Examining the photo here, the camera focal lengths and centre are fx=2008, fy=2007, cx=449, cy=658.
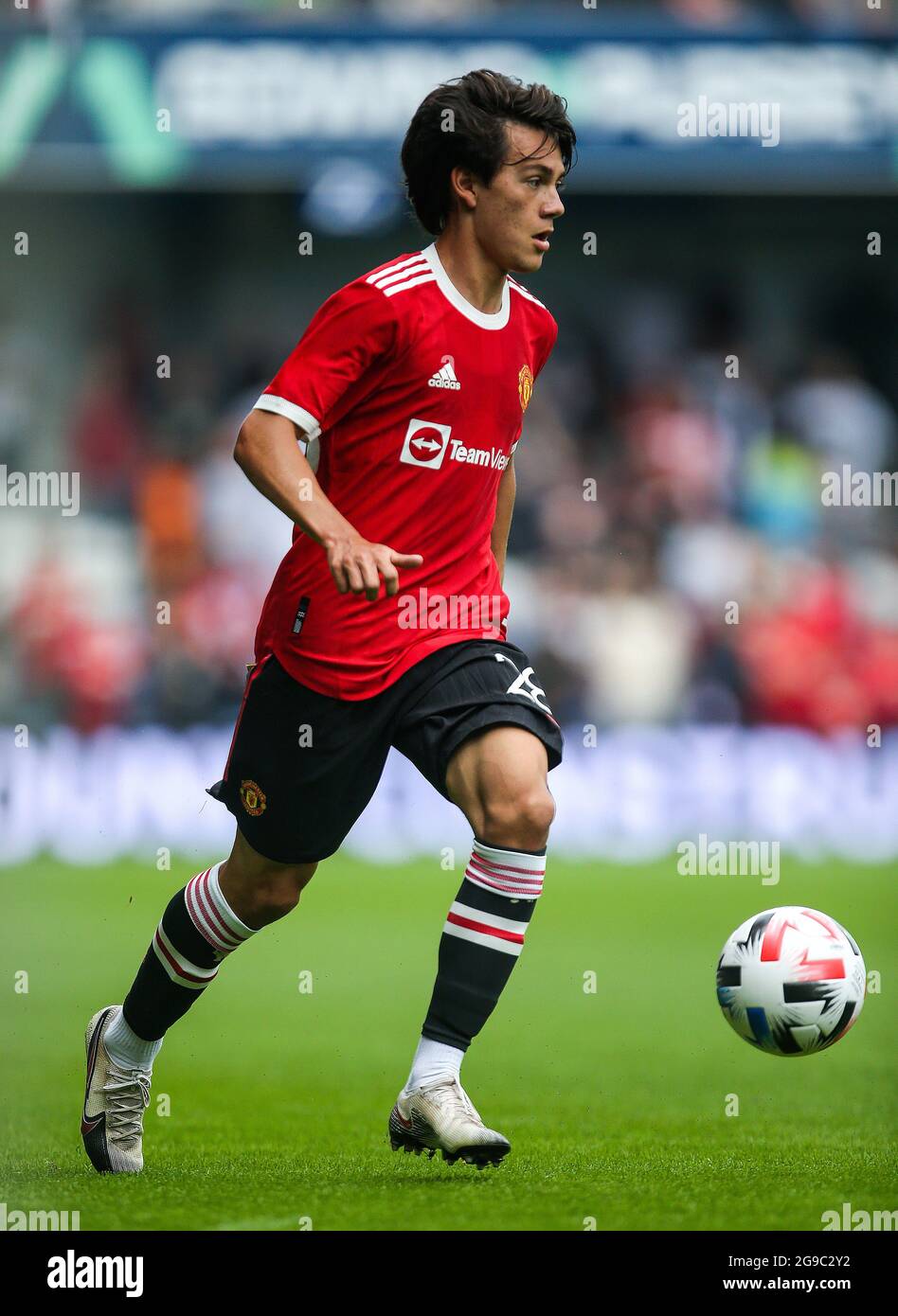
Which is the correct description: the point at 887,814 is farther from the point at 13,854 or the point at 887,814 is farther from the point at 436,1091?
the point at 436,1091

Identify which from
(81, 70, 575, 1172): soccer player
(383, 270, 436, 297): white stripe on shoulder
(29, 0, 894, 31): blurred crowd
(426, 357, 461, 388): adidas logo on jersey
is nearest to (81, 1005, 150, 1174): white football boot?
(81, 70, 575, 1172): soccer player

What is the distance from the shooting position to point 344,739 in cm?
455

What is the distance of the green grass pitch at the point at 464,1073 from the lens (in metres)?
4.11

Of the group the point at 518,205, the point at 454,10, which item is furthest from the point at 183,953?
the point at 454,10

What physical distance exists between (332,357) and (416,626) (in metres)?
0.64

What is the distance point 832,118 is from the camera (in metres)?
14.6

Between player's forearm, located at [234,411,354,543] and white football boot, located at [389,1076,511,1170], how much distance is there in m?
1.21

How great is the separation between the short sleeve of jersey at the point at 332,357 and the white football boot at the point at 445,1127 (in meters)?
1.46

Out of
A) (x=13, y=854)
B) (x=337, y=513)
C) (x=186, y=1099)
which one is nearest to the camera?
(x=337, y=513)

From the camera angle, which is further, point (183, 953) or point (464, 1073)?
point (464, 1073)

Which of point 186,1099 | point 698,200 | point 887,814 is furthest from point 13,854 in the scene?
point 698,200

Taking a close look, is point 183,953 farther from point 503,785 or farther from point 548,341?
point 548,341

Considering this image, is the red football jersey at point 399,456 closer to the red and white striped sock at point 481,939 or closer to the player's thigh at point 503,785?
the player's thigh at point 503,785

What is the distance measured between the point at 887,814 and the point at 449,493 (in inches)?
338
